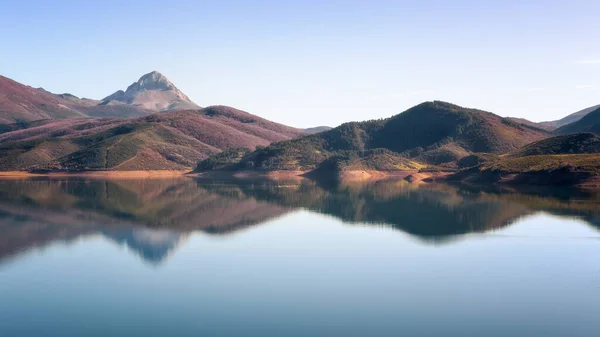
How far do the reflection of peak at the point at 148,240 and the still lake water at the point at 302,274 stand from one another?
0.20 meters

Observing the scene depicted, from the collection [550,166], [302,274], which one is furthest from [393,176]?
[302,274]

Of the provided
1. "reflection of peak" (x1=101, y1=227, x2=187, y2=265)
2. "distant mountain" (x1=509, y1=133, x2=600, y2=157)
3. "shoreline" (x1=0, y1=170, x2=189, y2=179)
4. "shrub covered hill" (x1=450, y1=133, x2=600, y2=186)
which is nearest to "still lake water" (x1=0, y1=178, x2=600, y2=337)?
"reflection of peak" (x1=101, y1=227, x2=187, y2=265)

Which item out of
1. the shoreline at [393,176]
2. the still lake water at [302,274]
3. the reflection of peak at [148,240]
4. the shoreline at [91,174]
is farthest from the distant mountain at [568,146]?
the shoreline at [91,174]

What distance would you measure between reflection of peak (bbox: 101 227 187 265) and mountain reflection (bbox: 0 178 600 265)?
0.30 feet

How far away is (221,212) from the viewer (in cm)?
7744

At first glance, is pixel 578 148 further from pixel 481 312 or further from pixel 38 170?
pixel 38 170

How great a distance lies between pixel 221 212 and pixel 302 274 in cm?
3994

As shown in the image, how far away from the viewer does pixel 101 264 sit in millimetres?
42812

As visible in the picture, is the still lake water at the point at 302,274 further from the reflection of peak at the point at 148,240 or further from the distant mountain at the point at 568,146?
the distant mountain at the point at 568,146

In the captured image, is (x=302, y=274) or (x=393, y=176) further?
(x=393, y=176)

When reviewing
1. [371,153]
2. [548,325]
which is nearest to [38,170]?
[371,153]

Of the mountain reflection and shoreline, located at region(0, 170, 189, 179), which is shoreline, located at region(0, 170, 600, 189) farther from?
the mountain reflection

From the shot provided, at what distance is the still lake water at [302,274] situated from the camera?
94.0 feet

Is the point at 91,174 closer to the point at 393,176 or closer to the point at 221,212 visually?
the point at 393,176
